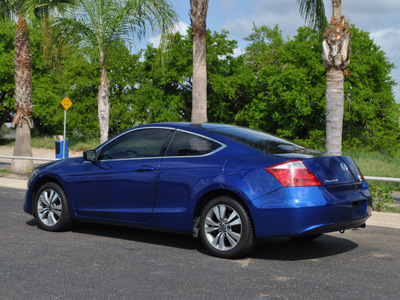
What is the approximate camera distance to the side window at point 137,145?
6852mm

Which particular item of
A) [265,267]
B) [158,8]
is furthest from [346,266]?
[158,8]

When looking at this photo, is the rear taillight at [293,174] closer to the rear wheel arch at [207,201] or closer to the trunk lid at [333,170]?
the trunk lid at [333,170]

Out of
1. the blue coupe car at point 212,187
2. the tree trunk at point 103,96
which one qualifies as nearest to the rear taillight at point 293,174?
the blue coupe car at point 212,187

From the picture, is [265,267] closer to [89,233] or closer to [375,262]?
[375,262]

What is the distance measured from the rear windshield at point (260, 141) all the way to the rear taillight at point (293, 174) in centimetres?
34

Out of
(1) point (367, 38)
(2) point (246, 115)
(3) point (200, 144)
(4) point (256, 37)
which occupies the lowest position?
(3) point (200, 144)

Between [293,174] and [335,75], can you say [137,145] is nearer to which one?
[293,174]

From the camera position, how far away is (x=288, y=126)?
4466 cm

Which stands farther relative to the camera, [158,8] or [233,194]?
[158,8]

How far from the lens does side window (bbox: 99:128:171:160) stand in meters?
6.85

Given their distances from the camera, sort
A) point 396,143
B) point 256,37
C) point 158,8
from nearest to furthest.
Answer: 1. point 158,8
2. point 396,143
3. point 256,37

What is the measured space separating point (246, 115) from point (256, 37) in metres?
17.9

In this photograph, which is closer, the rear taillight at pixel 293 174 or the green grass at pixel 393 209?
the rear taillight at pixel 293 174

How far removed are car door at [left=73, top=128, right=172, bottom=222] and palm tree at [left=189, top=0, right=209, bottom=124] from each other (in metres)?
7.25
